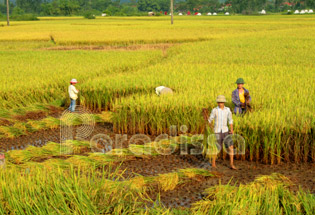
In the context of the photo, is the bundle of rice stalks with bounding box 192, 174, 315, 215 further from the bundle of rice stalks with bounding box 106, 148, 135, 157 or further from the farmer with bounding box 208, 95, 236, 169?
the bundle of rice stalks with bounding box 106, 148, 135, 157

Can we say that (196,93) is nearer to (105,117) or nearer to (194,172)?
(105,117)

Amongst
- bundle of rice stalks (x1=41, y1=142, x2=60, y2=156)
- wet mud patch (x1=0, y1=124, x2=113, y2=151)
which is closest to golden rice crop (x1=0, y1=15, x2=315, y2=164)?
wet mud patch (x1=0, y1=124, x2=113, y2=151)

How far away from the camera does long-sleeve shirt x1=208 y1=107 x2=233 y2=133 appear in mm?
5734

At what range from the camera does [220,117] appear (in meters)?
5.73

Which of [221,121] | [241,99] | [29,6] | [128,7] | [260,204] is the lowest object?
[260,204]

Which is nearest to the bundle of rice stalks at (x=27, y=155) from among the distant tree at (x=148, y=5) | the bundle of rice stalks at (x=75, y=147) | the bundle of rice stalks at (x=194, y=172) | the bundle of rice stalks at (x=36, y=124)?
the bundle of rice stalks at (x=75, y=147)

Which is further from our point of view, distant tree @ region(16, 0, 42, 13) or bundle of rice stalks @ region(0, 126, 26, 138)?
distant tree @ region(16, 0, 42, 13)

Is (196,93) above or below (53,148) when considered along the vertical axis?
above

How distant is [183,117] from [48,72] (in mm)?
7327

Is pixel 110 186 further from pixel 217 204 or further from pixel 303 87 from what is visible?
pixel 303 87

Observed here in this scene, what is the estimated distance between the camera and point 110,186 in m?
4.29

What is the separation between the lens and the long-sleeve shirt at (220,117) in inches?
226

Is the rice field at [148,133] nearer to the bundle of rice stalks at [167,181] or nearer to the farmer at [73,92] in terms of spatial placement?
the bundle of rice stalks at [167,181]

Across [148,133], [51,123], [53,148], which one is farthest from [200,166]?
[51,123]
